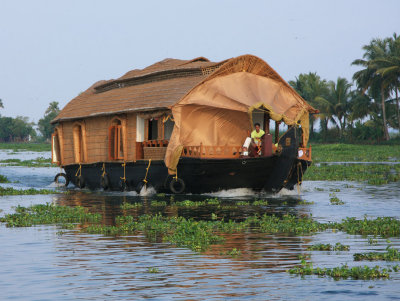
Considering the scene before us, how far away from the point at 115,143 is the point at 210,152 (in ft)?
15.4

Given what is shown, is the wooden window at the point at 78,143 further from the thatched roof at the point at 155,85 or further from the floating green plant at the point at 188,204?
the floating green plant at the point at 188,204

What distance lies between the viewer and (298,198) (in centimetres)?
1898

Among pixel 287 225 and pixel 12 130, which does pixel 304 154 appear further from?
pixel 12 130

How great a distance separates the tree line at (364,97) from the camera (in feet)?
184

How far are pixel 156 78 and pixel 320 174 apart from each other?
1084cm

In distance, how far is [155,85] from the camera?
2147 cm

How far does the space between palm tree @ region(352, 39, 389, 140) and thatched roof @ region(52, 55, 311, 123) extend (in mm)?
35946

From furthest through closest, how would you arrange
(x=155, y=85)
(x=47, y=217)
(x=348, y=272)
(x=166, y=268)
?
(x=155, y=85) → (x=47, y=217) → (x=166, y=268) → (x=348, y=272)

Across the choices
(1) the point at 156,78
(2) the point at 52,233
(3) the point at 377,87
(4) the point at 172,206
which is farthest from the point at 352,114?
(2) the point at 52,233

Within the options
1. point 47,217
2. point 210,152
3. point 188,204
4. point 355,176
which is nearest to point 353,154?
point 355,176

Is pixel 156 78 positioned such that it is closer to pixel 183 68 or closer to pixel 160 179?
pixel 183 68

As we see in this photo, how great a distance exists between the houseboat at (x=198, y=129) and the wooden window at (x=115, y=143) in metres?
0.03

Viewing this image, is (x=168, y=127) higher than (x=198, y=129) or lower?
higher

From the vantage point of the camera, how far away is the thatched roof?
1962cm
